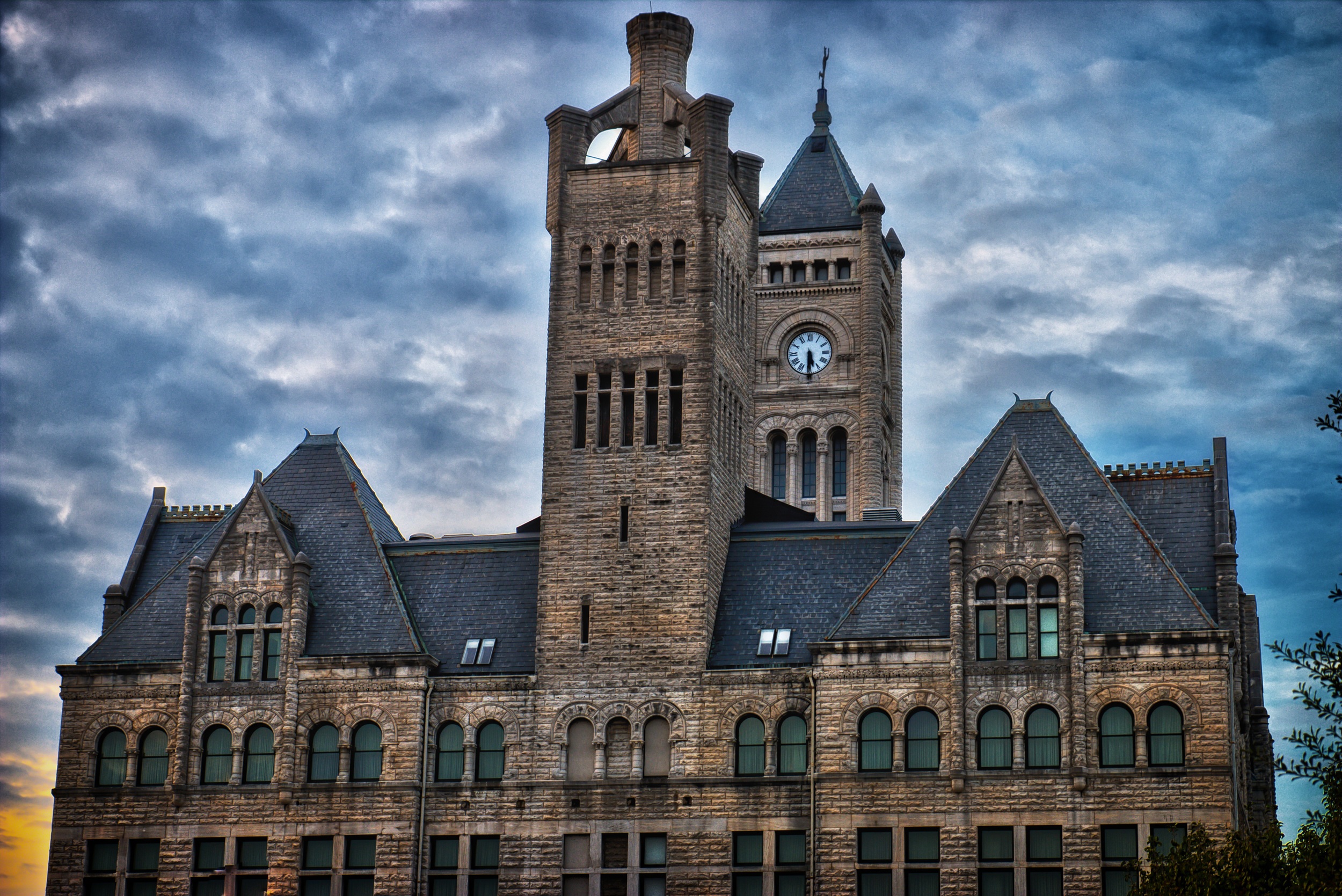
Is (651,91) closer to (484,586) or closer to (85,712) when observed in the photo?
(484,586)

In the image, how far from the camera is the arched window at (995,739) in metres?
62.8

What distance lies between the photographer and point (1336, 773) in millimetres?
39281

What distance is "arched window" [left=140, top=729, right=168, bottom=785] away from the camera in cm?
6856

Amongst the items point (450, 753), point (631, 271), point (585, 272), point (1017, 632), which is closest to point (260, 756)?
point (450, 753)

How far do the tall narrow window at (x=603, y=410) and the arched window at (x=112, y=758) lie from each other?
18.3m

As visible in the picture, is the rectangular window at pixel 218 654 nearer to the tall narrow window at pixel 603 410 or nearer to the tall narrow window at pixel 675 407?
the tall narrow window at pixel 603 410

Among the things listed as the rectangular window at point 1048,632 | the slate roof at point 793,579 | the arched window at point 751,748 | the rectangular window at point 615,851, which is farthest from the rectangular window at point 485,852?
the rectangular window at point 1048,632

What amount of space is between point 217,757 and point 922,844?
22.7m

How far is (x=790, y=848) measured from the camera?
64.1 meters

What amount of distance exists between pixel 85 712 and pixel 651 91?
29.0 metres

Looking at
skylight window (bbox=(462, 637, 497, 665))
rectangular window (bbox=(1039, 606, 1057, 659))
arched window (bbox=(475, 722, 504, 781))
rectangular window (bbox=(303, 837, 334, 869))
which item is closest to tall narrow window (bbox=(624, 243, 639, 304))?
skylight window (bbox=(462, 637, 497, 665))

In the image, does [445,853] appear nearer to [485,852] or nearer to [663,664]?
[485,852]

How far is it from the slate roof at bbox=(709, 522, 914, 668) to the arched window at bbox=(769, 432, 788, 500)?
44.3 metres

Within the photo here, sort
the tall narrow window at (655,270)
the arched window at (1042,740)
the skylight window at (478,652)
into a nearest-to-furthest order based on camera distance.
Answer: the arched window at (1042,740) → the skylight window at (478,652) → the tall narrow window at (655,270)
